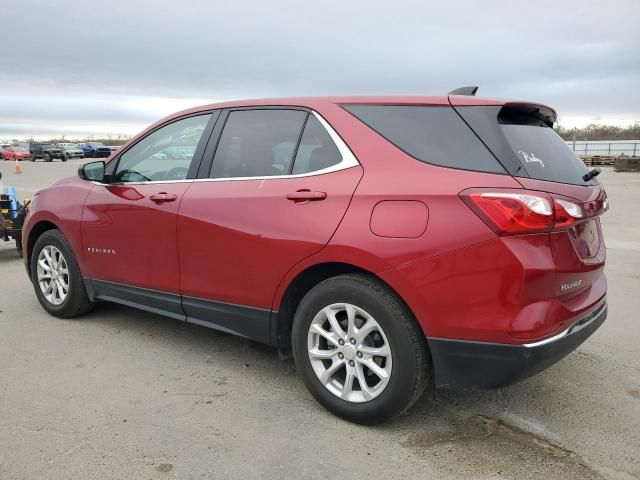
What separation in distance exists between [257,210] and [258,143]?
0.50 metres

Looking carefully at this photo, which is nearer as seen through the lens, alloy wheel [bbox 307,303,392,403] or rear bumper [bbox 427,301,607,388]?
rear bumper [bbox 427,301,607,388]

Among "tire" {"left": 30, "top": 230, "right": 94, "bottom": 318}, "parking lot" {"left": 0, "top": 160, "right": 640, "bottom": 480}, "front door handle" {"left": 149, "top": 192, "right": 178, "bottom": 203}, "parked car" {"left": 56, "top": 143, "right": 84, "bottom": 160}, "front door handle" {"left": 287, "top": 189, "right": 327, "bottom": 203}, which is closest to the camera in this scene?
"parking lot" {"left": 0, "top": 160, "right": 640, "bottom": 480}

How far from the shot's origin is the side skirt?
3.34m

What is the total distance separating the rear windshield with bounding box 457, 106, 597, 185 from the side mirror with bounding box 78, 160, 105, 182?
9.51 feet

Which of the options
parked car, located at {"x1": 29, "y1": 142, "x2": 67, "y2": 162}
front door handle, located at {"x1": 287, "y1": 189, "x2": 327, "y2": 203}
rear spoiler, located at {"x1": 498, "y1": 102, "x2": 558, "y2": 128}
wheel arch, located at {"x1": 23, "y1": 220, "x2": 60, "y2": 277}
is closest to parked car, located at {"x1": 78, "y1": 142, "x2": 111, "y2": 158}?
parked car, located at {"x1": 29, "y1": 142, "x2": 67, "y2": 162}

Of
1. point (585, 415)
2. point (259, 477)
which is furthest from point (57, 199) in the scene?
point (585, 415)

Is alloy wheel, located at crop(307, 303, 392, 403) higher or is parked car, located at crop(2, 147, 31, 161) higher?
parked car, located at crop(2, 147, 31, 161)

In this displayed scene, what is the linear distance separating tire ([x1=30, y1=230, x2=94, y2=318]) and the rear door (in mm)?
1390

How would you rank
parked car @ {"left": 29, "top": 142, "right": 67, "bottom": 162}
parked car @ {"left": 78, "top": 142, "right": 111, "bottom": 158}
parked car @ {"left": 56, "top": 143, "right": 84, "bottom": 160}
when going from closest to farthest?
parked car @ {"left": 29, "top": 142, "right": 67, "bottom": 162}
parked car @ {"left": 56, "top": 143, "right": 84, "bottom": 160}
parked car @ {"left": 78, "top": 142, "right": 111, "bottom": 158}

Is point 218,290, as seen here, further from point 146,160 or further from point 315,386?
point 146,160

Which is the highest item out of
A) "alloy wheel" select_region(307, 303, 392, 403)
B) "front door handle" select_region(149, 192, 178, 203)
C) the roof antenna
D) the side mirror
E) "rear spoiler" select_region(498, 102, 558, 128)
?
the roof antenna

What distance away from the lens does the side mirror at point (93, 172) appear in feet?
14.3

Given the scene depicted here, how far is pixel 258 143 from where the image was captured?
3480 mm

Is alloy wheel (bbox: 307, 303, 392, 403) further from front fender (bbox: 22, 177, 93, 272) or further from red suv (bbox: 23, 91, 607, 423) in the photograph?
front fender (bbox: 22, 177, 93, 272)
